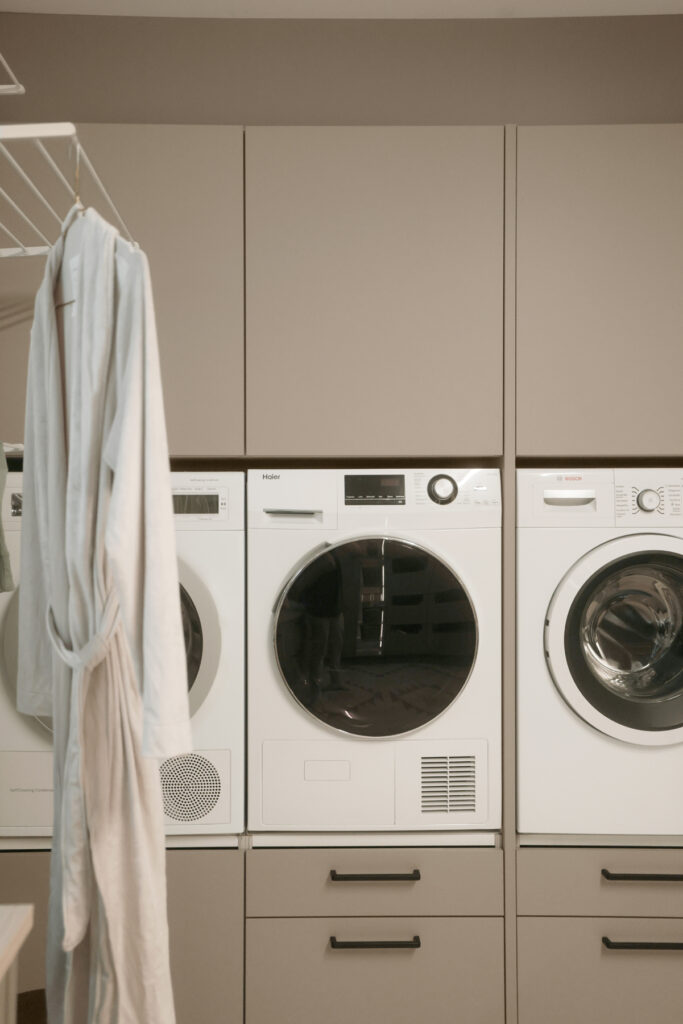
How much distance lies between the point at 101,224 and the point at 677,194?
1517 mm

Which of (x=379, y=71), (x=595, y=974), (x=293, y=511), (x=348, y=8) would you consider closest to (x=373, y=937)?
(x=595, y=974)

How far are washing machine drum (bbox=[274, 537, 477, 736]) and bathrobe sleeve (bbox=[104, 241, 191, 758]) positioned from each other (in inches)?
29.6

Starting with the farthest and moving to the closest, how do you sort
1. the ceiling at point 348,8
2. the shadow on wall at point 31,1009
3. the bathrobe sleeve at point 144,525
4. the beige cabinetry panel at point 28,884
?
the ceiling at point 348,8
the beige cabinetry panel at point 28,884
the shadow on wall at point 31,1009
the bathrobe sleeve at point 144,525

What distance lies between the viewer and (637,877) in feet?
6.07

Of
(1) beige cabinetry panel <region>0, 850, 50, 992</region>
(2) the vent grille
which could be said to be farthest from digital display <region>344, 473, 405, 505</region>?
(1) beige cabinetry panel <region>0, 850, 50, 992</region>

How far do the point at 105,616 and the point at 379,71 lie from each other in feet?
6.61

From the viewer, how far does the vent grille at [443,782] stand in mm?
1876

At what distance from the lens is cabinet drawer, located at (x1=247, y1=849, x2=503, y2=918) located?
185 cm

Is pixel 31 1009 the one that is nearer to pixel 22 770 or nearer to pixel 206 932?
pixel 206 932

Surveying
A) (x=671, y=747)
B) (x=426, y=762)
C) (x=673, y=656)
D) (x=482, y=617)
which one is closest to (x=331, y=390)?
(x=482, y=617)

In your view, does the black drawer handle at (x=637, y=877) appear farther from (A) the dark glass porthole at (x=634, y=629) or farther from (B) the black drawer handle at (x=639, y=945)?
(A) the dark glass porthole at (x=634, y=629)

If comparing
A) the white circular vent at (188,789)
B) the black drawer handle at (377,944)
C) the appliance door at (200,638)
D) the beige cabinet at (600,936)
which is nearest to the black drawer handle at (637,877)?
the beige cabinet at (600,936)

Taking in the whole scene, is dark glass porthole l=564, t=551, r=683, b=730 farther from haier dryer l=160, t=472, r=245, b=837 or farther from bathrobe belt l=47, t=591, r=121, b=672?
bathrobe belt l=47, t=591, r=121, b=672

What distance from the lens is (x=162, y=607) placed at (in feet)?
3.66
